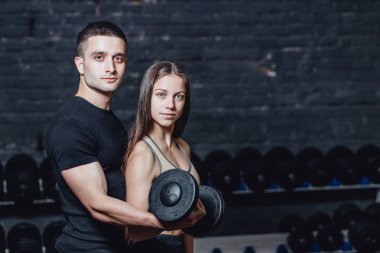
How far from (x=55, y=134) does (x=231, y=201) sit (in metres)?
2.82

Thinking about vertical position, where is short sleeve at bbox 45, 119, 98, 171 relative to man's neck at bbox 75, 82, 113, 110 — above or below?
below

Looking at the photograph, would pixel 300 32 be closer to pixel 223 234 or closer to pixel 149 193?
pixel 223 234

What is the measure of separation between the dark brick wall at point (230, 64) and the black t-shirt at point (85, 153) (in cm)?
246

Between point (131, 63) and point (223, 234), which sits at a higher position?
point (131, 63)

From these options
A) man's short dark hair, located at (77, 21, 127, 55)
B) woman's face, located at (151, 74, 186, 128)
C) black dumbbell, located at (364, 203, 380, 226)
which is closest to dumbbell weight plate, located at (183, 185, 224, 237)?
woman's face, located at (151, 74, 186, 128)

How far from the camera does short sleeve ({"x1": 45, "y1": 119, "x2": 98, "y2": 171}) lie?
6.26ft

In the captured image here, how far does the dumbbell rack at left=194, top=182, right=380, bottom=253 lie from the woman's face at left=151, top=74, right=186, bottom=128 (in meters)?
2.43

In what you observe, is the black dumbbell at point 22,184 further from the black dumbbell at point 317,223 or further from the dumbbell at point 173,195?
the dumbbell at point 173,195

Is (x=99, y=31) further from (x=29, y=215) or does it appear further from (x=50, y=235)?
(x=29, y=215)

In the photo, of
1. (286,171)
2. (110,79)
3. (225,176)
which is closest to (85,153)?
(110,79)

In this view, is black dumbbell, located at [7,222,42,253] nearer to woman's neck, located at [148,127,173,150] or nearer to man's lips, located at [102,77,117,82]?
woman's neck, located at [148,127,173,150]

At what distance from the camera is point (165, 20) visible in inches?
179

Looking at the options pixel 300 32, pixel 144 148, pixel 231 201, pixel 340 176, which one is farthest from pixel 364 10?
pixel 144 148

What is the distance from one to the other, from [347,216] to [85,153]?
2.69 metres
